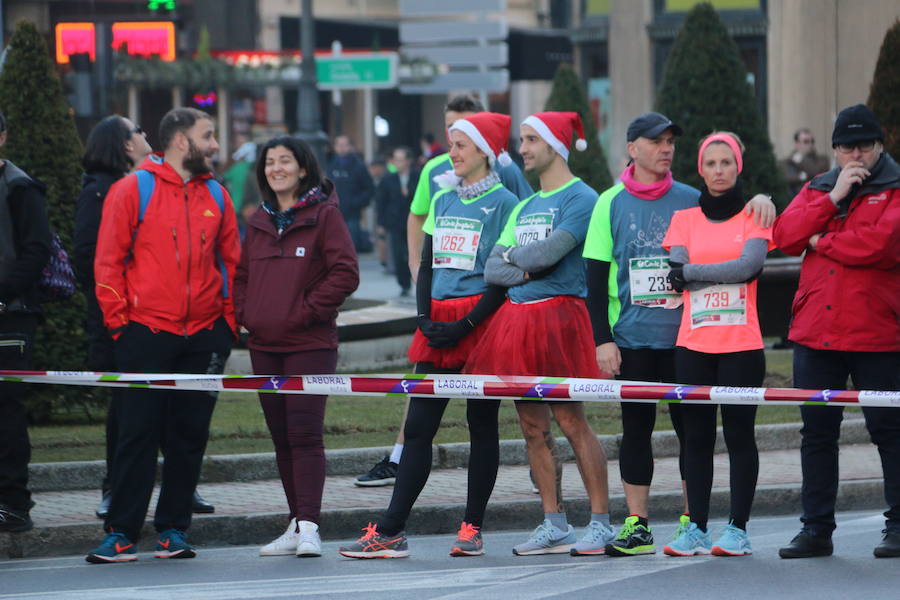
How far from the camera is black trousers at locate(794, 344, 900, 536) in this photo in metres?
7.41

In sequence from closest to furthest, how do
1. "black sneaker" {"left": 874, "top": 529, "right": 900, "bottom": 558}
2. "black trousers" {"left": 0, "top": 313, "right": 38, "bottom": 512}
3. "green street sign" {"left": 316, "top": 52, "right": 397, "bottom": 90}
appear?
"black sneaker" {"left": 874, "top": 529, "right": 900, "bottom": 558} → "black trousers" {"left": 0, "top": 313, "right": 38, "bottom": 512} → "green street sign" {"left": 316, "top": 52, "right": 397, "bottom": 90}

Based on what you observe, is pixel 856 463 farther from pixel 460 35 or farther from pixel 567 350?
pixel 460 35

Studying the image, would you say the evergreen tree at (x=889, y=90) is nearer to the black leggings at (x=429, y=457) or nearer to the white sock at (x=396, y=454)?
the white sock at (x=396, y=454)

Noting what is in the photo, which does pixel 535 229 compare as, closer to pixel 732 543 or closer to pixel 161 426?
pixel 732 543

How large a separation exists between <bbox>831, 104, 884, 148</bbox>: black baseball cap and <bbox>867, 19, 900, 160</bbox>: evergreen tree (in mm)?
5709

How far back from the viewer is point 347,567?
746 cm

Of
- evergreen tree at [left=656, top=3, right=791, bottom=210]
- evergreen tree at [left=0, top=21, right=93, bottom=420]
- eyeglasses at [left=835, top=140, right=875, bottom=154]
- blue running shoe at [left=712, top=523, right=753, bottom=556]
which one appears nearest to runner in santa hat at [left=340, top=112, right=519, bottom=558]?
blue running shoe at [left=712, top=523, right=753, bottom=556]

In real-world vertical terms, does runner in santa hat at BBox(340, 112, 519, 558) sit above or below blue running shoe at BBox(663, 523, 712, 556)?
above

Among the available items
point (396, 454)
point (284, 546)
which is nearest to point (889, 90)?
point (396, 454)

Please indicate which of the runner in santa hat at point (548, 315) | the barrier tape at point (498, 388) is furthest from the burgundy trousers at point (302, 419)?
the runner in santa hat at point (548, 315)

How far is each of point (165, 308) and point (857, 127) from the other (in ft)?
10.4

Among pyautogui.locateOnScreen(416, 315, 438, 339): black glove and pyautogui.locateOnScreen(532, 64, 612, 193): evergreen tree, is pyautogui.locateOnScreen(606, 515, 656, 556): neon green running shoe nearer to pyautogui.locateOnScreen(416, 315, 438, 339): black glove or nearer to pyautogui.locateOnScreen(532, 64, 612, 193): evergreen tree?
pyautogui.locateOnScreen(416, 315, 438, 339): black glove

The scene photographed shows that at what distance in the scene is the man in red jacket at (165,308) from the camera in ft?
25.2

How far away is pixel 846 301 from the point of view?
24.0 ft
